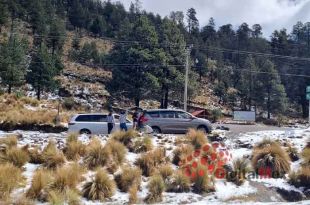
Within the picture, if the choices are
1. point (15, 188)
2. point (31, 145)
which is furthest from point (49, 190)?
point (31, 145)

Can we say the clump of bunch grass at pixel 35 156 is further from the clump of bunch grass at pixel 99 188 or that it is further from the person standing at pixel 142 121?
the person standing at pixel 142 121

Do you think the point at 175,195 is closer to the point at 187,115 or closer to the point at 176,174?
the point at 176,174

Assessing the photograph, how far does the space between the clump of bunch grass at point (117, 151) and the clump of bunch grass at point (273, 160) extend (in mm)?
4767

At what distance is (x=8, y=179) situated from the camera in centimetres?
1282

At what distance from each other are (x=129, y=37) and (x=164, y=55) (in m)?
6.36

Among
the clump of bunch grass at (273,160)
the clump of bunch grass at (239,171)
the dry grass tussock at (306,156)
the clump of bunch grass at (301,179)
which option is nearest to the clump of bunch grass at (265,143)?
the clump of bunch grass at (273,160)

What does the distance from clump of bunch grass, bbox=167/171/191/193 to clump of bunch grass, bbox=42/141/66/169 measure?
3.84 meters

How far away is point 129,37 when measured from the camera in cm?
6016

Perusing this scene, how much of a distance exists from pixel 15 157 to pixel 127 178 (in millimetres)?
4094

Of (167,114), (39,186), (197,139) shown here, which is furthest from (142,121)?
(39,186)

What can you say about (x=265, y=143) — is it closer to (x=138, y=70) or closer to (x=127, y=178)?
(x=127, y=178)

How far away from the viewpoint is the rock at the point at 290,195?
565 inches

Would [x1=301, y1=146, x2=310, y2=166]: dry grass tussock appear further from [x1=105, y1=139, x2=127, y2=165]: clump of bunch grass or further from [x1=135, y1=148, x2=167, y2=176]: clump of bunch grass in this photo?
[x1=105, y1=139, x2=127, y2=165]: clump of bunch grass

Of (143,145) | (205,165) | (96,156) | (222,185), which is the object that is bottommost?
(222,185)
